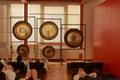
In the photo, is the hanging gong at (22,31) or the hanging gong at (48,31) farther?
the hanging gong at (48,31)

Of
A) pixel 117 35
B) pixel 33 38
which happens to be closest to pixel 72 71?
pixel 117 35

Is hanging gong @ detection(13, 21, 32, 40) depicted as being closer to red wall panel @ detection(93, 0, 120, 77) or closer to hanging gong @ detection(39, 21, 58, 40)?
hanging gong @ detection(39, 21, 58, 40)

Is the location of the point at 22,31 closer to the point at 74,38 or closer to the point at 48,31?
the point at 48,31

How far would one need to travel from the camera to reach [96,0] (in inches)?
530

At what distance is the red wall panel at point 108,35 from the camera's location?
746cm

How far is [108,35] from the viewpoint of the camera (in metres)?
8.50

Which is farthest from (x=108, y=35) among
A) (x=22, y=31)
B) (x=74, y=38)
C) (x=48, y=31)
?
(x=22, y=31)

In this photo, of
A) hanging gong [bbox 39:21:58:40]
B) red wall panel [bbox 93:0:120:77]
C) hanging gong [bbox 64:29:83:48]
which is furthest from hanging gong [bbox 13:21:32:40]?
red wall panel [bbox 93:0:120:77]

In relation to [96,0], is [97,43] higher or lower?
lower

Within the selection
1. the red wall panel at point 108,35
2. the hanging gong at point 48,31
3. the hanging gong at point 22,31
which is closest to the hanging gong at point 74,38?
the hanging gong at point 48,31

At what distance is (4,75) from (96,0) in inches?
345

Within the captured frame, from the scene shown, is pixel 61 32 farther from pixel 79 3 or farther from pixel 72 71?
pixel 72 71

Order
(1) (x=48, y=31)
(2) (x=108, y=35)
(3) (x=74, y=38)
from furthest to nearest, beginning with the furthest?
(3) (x=74, y=38) → (1) (x=48, y=31) → (2) (x=108, y=35)

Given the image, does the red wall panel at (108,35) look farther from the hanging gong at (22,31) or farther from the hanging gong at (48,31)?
the hanging gong at (22,31)
